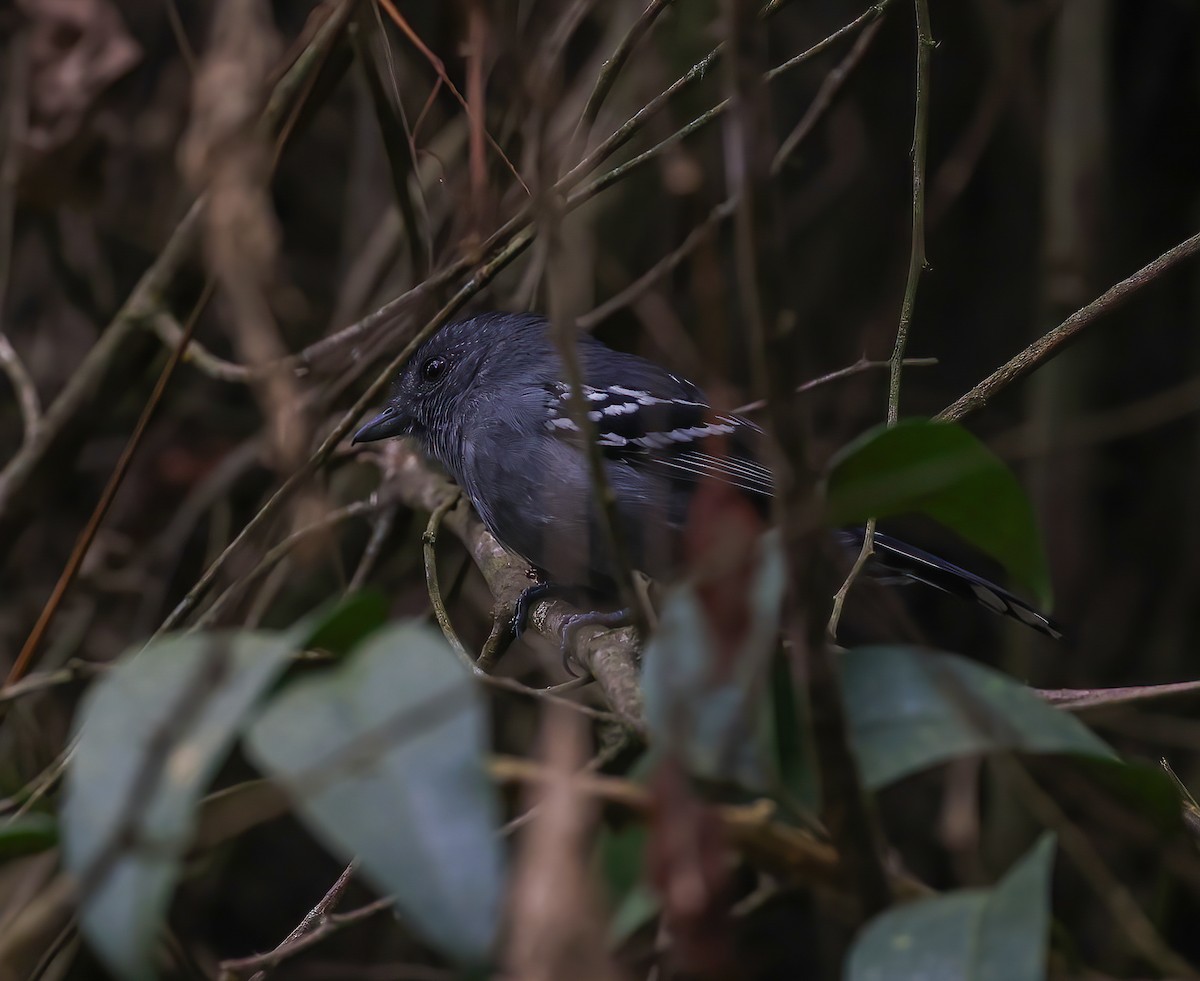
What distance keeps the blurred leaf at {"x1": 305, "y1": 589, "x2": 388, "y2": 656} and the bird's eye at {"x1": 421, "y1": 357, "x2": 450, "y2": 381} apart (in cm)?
280

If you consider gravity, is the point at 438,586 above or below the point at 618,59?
below

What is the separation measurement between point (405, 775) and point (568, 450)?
2625 millimetres

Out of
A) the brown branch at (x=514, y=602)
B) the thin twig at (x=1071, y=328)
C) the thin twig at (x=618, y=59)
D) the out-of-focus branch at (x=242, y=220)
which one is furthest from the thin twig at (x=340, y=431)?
the thin twig at (x=1071, y=328)

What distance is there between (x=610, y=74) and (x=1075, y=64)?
9.78 feet

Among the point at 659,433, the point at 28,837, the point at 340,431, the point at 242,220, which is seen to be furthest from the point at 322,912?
the point at 659,433

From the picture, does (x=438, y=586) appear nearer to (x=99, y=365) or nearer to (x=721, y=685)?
(x=99, y=365)

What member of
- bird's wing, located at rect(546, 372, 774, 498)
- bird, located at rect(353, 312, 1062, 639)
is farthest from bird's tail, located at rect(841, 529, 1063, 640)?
bird's wing, located at rect(546, 372, 774, 498)

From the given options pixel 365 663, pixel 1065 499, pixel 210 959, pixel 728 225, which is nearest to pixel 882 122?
pixel 728 225

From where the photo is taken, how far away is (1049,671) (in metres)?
5.03

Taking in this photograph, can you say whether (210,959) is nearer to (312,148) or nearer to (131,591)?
(131,591)

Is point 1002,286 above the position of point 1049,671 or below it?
above

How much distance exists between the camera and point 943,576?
3584mm

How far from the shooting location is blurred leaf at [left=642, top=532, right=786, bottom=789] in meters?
1.17

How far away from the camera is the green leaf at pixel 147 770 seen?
1.07 metres
